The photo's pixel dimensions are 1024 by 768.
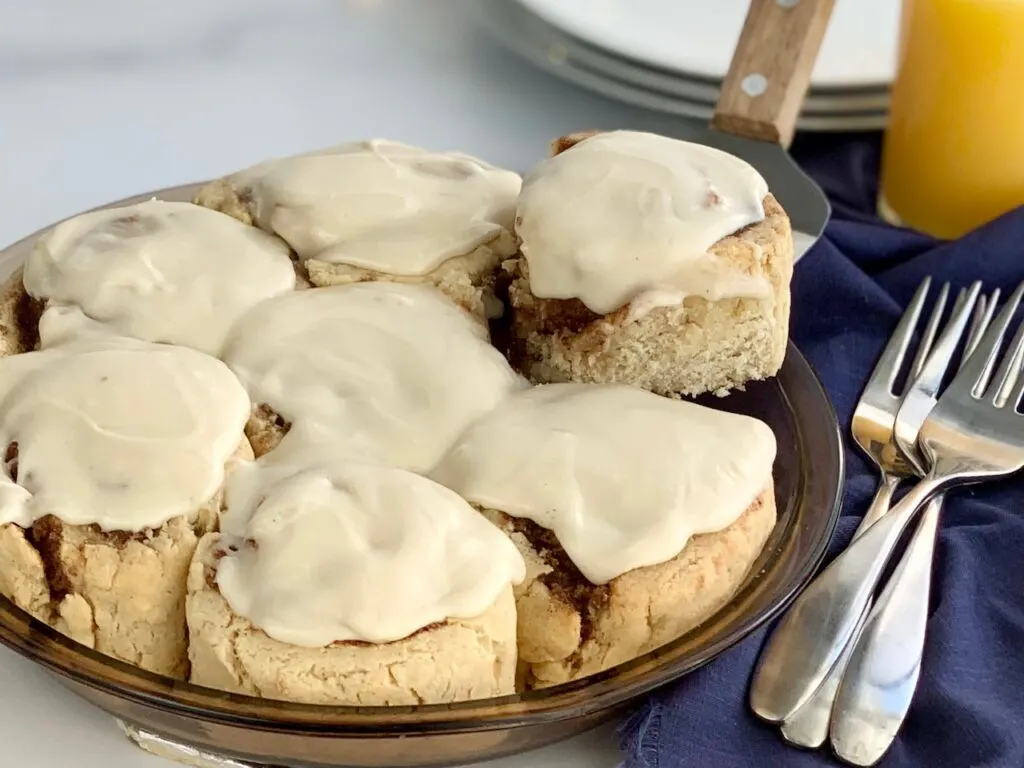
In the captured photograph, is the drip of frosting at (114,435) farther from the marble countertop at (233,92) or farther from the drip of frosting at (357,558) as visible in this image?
the marble countertop at (233,92)

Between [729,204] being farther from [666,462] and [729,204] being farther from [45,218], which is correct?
[45,218]

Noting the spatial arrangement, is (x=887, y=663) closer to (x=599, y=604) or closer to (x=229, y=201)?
(x=599, y=604)

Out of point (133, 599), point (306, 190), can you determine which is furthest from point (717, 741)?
point (306, 190)

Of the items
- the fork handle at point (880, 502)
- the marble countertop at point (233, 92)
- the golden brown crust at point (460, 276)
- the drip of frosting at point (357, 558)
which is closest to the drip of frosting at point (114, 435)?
the drip of frosting at point (357, 558)

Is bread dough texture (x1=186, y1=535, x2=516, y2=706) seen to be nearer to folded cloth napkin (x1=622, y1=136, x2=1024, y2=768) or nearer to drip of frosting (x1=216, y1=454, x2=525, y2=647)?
drip of frosting (x1=216, y1=454, x2=525, y2=647)

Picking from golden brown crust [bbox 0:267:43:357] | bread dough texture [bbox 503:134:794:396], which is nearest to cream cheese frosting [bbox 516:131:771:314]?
bread dough texture [bbox 503:134:794:396]
